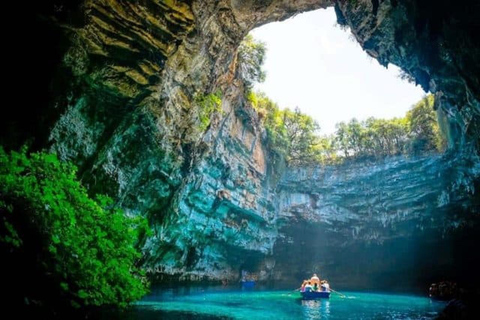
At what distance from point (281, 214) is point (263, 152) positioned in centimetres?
591

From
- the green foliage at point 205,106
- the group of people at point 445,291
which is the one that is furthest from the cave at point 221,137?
the group of people at point 445,291

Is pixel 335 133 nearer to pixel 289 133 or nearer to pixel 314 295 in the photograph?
pixel 289 133

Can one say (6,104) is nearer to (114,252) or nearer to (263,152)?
(114,252)

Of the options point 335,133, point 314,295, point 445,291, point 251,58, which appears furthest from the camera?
point 335,133

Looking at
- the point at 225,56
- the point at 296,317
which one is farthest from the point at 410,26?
the point at 296,317

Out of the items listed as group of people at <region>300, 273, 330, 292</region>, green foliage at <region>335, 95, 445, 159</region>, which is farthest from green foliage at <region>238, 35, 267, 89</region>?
group of people at <region>300, 273, 330, 292</region>

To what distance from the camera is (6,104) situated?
927cm

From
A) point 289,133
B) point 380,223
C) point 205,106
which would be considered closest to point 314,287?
point 380,223

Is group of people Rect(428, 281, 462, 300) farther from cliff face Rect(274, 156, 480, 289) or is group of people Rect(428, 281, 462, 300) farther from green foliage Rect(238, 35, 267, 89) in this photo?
green foliage Rect(238, 35, 267, 89)

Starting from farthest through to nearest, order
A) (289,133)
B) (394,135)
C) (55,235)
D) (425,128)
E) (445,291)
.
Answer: (289,133) < (394,135) < (425,128) < (445,291) < (55,235)

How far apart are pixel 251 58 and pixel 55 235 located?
19.7 meters

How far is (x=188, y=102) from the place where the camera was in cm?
1474

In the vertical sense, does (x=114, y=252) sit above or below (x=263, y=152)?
below

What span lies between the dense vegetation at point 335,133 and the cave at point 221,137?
112 cm
